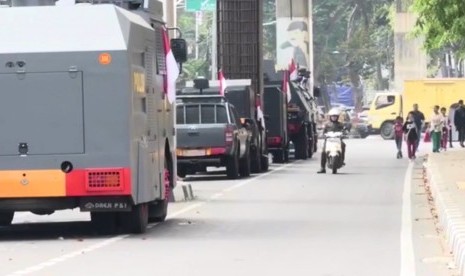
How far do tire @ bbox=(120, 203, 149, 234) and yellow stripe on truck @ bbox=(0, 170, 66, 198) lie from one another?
1252 mm

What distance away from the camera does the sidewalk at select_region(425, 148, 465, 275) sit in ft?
50.4

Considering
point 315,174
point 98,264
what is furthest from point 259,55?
point 98,264

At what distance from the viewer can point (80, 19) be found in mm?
18828

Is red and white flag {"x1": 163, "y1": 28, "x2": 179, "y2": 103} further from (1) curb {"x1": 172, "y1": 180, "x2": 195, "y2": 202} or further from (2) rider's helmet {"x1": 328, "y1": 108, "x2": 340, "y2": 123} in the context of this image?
(2) rider's helmet {"x1": 328, "y1": 108, "x2": 340, "y2": 123}

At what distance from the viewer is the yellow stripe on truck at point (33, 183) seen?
728 inches

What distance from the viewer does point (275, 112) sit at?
45.7 meters

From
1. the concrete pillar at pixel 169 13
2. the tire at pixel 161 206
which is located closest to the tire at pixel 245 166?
the concrete pillar at pixel 169 13

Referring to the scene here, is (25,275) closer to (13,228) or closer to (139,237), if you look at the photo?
(139,237)

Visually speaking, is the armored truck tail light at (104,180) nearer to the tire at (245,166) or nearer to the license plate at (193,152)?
the license plate at (193,152)

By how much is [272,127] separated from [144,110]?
85.6 feet

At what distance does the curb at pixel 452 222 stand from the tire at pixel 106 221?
4.46 metres

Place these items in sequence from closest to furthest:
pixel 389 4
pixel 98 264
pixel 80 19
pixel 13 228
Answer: pixel 98 264
pixel 80 19
pixel 13 228
pixel 389 4

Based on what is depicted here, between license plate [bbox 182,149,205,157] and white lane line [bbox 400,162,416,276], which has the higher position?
license plate [bbox 182,149,205,157]

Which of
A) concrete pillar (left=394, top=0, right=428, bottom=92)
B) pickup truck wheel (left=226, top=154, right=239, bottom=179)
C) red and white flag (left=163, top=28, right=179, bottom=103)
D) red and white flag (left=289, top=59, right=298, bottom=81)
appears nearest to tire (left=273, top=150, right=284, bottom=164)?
red and white flag (left=289, top=59, right=298, bottom=81)
